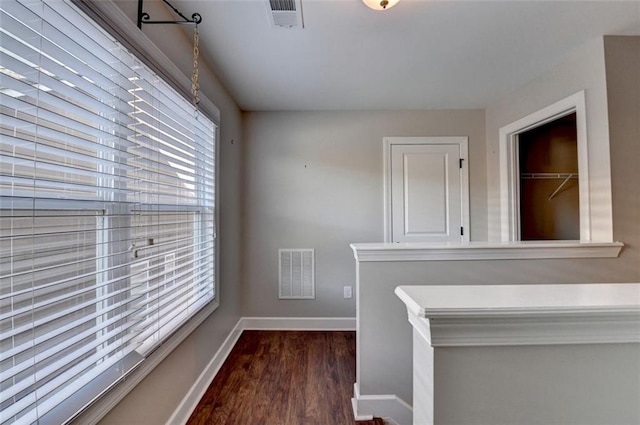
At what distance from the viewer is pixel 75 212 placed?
0.92m

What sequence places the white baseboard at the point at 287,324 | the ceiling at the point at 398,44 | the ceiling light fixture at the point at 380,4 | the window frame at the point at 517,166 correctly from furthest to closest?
1. the white baseboard at the point at 287,324
2. the window frame at the point at 517,166
3. the ceiling at the point at 398,44
4. the ceiling light fixture at the point at 380,4

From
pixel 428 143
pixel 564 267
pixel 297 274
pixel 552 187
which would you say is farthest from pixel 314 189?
pixel 552 187

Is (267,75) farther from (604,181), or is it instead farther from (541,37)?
(604,181)

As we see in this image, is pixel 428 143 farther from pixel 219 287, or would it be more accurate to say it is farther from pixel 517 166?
pixel 219 287

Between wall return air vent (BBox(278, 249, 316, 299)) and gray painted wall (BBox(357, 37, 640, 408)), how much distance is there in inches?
51.1

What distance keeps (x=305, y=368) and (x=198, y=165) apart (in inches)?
69.5

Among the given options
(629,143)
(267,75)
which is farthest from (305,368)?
(629,143)

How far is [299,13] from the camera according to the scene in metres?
1.45

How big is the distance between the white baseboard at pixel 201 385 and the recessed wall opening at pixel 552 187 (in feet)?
10.6

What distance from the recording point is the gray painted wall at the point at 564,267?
160cm

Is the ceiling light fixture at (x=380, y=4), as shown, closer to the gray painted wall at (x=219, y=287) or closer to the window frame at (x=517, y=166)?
the gray painted wall at (x=219, y=287)

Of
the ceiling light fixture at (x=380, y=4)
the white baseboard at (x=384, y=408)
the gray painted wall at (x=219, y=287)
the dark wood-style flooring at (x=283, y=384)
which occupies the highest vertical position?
the ceiling light fixture at (x=380, y=4)

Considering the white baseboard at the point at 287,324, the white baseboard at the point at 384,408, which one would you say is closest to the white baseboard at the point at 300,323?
the white baseboard at the point at 287,324

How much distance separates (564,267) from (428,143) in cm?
169
